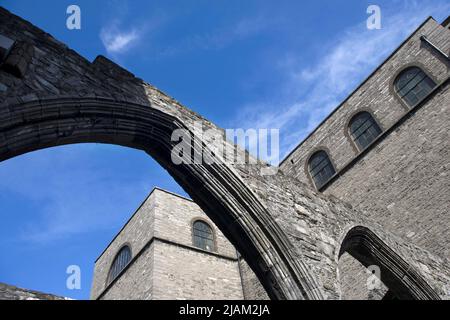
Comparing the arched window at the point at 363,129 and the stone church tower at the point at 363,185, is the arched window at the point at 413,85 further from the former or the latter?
the arched window at the point at 363,129

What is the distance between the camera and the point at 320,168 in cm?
1320

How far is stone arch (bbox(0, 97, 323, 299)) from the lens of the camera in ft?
11.2

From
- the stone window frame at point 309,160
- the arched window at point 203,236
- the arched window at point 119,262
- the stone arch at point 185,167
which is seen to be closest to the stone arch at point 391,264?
the stone arch at point 185,167

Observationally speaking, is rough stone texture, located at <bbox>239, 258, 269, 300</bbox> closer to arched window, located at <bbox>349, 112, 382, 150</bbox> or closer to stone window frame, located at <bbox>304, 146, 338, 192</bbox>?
stone window frame, located at <bbox>304, 146, 338, 192</bbox>

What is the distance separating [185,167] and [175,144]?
1.02 ft

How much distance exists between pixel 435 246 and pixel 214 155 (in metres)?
6.57

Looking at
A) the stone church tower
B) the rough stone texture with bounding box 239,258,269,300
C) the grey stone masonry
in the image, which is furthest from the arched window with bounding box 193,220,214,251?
the grey stone masonry

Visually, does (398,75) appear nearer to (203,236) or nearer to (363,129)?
(363,129)

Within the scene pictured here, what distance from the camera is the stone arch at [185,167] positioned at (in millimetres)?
3418

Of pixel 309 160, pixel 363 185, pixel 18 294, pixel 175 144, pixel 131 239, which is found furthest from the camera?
pixel 309 160

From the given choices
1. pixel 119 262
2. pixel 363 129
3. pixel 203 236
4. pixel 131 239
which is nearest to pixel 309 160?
pixel 363 129

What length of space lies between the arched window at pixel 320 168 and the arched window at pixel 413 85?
3172mm

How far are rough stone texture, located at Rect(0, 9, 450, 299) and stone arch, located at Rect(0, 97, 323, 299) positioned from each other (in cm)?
1
